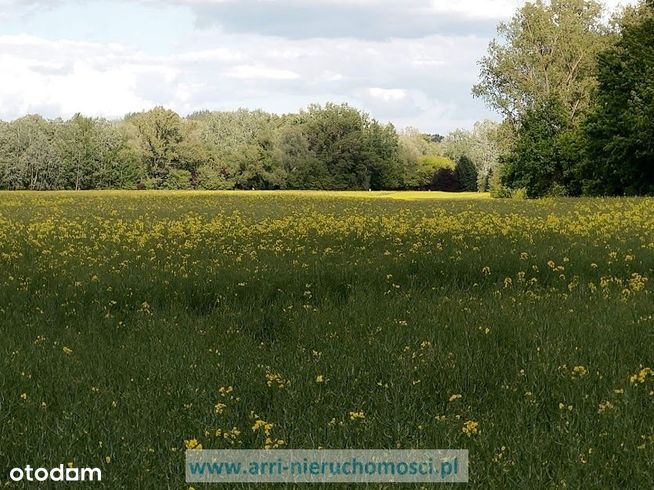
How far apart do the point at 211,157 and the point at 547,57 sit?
6195 cm

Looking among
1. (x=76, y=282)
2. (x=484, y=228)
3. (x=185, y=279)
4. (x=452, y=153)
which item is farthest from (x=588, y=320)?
(x=452, y=153)

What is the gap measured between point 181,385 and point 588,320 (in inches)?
191

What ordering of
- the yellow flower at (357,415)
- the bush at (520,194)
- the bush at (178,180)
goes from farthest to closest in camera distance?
the bush at (178,180) < the bush at (520,194) < the yellow flower at (357,415)

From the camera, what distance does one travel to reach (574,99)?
66.0 m

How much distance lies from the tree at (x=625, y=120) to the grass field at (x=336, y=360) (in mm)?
32169

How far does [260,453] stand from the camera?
447 centimetres

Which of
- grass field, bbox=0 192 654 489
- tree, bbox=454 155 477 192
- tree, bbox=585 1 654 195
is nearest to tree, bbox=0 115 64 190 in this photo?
tree, bbox=454 155 477 192

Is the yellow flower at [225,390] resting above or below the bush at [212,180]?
below

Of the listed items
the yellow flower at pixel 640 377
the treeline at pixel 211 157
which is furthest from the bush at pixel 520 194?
the yellow flower at pixel 640 377

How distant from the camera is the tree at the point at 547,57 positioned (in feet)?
211

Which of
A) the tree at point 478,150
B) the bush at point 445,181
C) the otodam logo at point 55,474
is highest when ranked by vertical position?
the tree at point 478,150

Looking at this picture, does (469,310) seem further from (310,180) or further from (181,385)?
(310,180)

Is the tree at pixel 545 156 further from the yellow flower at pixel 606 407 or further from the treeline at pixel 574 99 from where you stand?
the yellow flower at pixel 606 407

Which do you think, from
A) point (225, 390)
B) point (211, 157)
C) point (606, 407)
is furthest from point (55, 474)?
point (211, 157)
